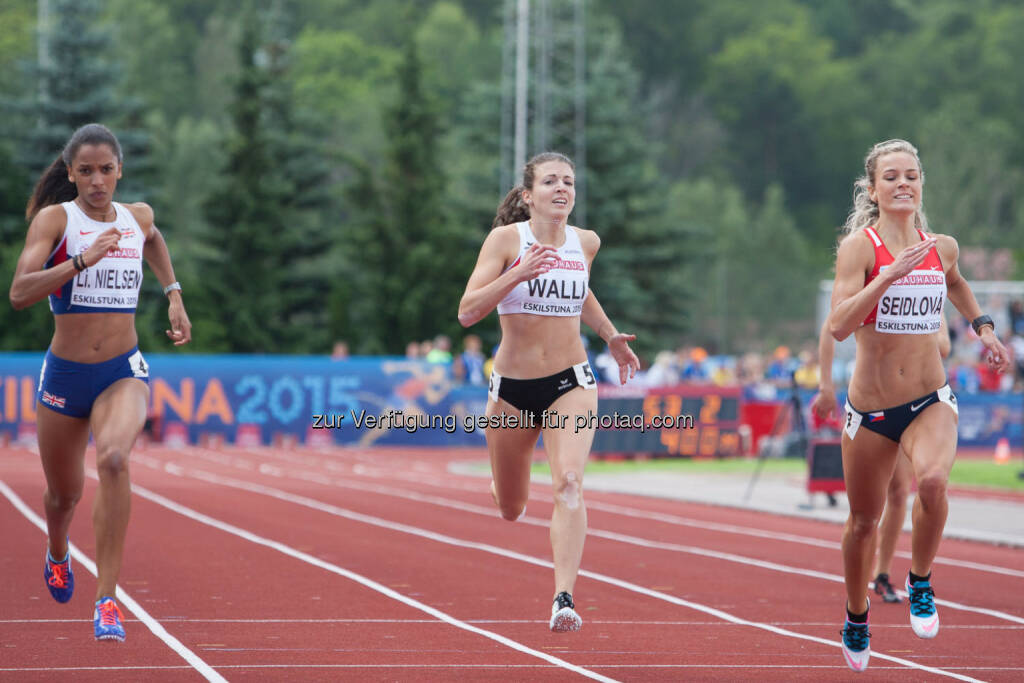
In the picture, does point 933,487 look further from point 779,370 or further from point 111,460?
point 779,370

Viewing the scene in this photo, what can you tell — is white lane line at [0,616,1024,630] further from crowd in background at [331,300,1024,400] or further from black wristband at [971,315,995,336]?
crowd in background at [331,300,1024,400]

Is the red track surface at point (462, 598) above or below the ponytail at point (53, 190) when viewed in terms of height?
below

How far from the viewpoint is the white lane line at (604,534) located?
10.6 meters

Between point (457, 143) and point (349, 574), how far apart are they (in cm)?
5343

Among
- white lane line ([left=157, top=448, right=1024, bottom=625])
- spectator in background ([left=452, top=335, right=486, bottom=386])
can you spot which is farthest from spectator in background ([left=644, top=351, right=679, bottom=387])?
white lane line ([left=157, top=448, right=1024, bottom=625])

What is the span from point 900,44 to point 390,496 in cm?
9668

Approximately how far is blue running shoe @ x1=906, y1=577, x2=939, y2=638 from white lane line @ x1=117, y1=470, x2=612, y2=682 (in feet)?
4.92

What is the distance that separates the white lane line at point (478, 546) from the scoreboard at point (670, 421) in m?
6.92

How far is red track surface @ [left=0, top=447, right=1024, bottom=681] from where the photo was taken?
25.7ft

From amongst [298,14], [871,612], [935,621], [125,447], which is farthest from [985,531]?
[298,14]

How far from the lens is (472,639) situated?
8703 millimetres

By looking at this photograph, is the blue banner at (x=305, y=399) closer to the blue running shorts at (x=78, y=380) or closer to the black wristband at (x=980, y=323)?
the blue running shorts at (x=78, y=380)

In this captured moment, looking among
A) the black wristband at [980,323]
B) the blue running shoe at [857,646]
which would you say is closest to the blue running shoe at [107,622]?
the blue running shoe at [857,646]

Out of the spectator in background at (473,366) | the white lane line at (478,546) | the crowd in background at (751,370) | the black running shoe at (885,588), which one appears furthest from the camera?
the crowd in background at (751,370)
